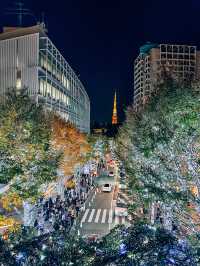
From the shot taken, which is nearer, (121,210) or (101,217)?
(101,217)

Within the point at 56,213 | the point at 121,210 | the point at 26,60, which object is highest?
the point at 26,60

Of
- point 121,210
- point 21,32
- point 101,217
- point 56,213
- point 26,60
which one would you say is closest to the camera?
point 56,213

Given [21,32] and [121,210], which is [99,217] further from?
[21,32]

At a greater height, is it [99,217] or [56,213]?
[56,213]

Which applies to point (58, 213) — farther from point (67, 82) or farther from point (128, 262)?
point (67, 82)

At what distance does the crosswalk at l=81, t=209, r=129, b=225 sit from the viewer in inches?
1089

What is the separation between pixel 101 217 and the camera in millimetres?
29312

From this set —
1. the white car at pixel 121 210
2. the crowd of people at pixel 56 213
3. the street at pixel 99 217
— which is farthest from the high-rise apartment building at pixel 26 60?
the white car at pixel 121 210

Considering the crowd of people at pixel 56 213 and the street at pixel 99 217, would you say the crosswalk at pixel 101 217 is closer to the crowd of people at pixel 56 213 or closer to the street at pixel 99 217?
the street at pixel 99 217

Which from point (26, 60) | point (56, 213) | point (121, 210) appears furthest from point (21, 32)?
point (56, 213)

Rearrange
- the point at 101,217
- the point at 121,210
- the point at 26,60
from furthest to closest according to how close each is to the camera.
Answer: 1. the point at 26,60
2. the point at 121,210
3. the point at 101,217

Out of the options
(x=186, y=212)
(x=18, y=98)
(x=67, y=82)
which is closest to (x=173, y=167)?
(x=186, y=212)

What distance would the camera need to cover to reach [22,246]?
6.07 metres

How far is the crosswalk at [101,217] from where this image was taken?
90.7 ft
